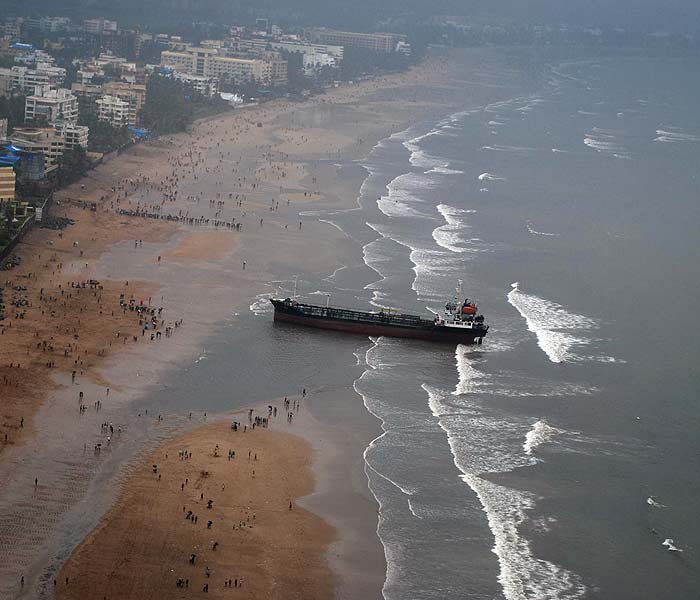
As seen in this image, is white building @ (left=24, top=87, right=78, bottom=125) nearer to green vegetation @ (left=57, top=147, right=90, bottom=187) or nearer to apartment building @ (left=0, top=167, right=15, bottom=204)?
green vegetation @ (left=57, top=147, right=90, bottom=187)

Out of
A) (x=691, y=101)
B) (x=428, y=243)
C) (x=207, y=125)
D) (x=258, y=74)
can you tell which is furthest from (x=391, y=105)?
(x=428, y=243)

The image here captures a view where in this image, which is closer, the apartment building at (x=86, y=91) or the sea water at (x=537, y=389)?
the sea water at (x=537, y=389)

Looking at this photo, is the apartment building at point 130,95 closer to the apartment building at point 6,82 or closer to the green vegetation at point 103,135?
the green vegetation at point 103,135

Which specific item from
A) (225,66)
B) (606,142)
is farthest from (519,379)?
(225,66)

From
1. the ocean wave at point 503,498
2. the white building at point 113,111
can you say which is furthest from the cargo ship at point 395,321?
the white building at point 113,111

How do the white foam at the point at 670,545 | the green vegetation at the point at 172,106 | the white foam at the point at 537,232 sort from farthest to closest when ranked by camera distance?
the green vegetation at the point at 172,106, the white foam at the point at 537,232, the white foam at the point at 670,545

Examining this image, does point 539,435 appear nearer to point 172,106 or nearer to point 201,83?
point 172,106

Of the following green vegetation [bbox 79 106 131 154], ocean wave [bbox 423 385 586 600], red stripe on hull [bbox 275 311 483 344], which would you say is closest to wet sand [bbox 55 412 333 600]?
ocean wave [bbox 423 385 586 600]

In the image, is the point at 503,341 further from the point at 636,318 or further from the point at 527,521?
the point at 527,521
